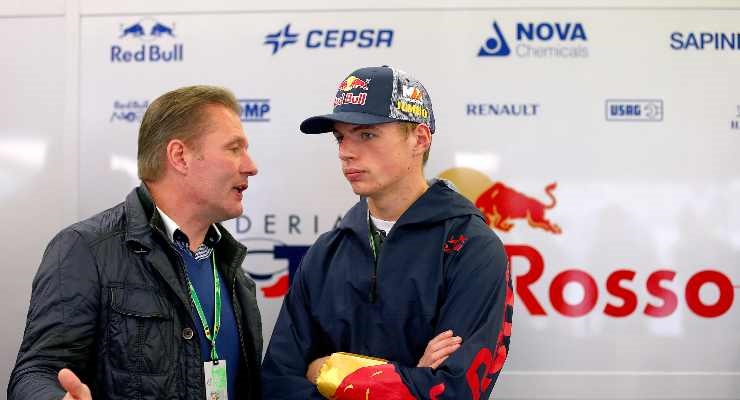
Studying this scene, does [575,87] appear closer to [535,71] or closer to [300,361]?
[535,71]

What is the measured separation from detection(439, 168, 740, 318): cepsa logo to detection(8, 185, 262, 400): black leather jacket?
133cm

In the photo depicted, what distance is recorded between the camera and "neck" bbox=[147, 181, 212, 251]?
7.23ft

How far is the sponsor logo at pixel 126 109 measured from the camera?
10.00 ft

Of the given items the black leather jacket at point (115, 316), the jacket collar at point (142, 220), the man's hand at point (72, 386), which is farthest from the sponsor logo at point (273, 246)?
the man's hand at point (72, 386)

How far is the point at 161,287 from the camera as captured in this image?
Result: 2.02m

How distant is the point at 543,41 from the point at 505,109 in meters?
0.32

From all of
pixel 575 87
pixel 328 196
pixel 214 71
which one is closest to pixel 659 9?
pixel 575 87

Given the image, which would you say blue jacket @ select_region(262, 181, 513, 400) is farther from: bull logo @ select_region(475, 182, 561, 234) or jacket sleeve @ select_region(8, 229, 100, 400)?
bull logo @ select_region(475, 182, 561, 234)

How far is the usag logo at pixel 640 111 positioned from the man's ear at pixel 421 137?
1042 millimetres

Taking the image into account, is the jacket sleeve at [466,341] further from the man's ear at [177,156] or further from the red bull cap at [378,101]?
the man's ear at [177,156]

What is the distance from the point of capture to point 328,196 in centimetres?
300

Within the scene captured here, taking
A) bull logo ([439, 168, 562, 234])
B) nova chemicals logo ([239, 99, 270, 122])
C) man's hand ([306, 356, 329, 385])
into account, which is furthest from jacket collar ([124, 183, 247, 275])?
bull logo ([439, 168, 562, 234])

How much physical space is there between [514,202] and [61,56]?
1958 millimetres

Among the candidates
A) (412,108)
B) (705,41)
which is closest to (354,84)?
(412,108)
